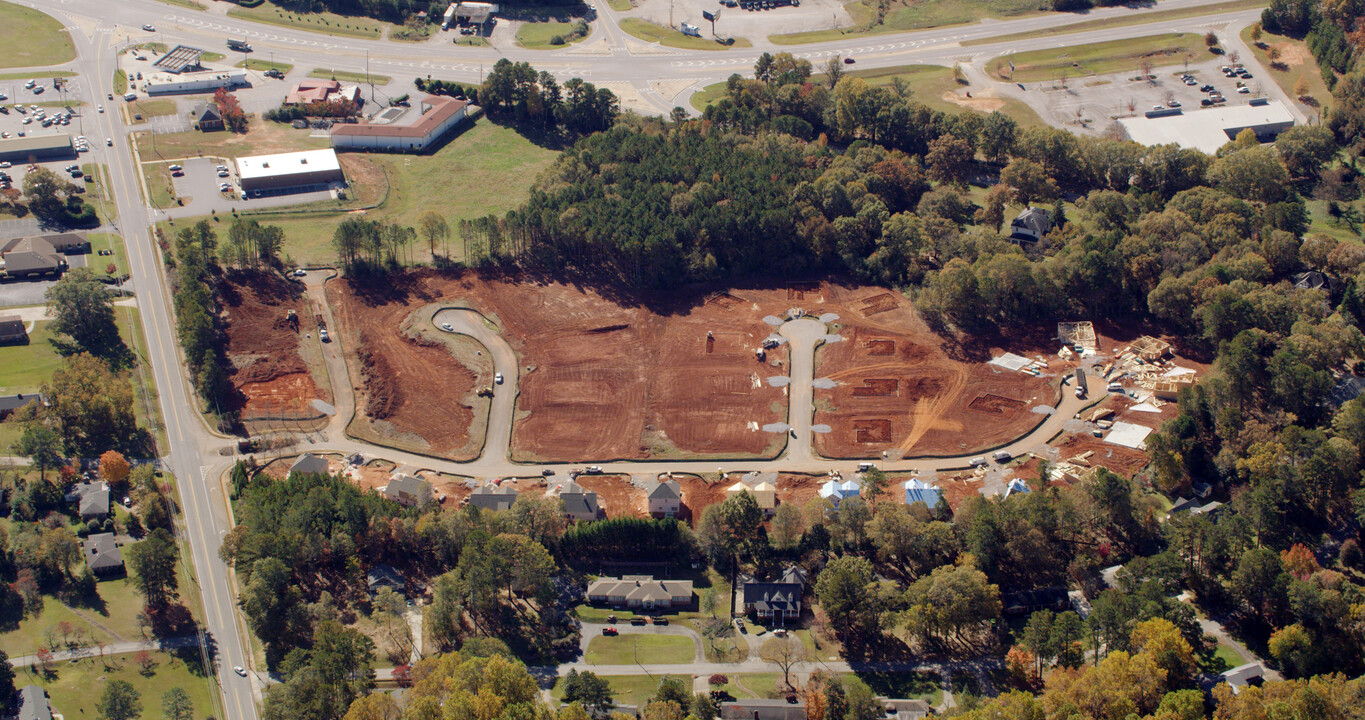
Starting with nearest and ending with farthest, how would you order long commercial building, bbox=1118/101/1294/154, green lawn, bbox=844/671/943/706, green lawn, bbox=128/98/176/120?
green lawn, bbox=844/671/943/706 → long commercial building, bbox=1118/101/1294/154 → green lawn, bbox=128/98/176/120

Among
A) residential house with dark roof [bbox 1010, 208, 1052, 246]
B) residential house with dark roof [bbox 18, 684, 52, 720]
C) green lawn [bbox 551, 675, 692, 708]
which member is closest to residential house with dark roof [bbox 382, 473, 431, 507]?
green lawn [bbox 551, 675, 692, 708]

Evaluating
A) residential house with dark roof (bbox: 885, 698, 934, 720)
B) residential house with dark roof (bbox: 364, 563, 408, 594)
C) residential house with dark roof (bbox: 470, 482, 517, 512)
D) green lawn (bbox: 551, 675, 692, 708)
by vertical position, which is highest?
residential house with dark roof (bbox: 470, 482, 517, 512)

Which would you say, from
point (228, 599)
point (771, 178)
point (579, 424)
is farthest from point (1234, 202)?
point (228, 599)

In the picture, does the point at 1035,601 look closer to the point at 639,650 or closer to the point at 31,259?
the point at 639,650

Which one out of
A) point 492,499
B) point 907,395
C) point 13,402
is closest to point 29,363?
point 13,402

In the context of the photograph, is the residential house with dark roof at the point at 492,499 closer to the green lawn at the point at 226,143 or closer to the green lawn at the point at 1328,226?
the green lawn at the point at 226,143

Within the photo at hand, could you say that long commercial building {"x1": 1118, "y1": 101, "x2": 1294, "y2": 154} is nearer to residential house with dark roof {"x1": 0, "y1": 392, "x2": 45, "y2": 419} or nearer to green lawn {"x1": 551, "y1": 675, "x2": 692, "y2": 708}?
green lawn {"x1": 551, "y1": 675, "x2": 692, "y2": 708}

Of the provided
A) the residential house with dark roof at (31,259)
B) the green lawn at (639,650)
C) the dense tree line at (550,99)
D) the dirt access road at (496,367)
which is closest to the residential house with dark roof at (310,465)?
the dirt access road at (496,367)
